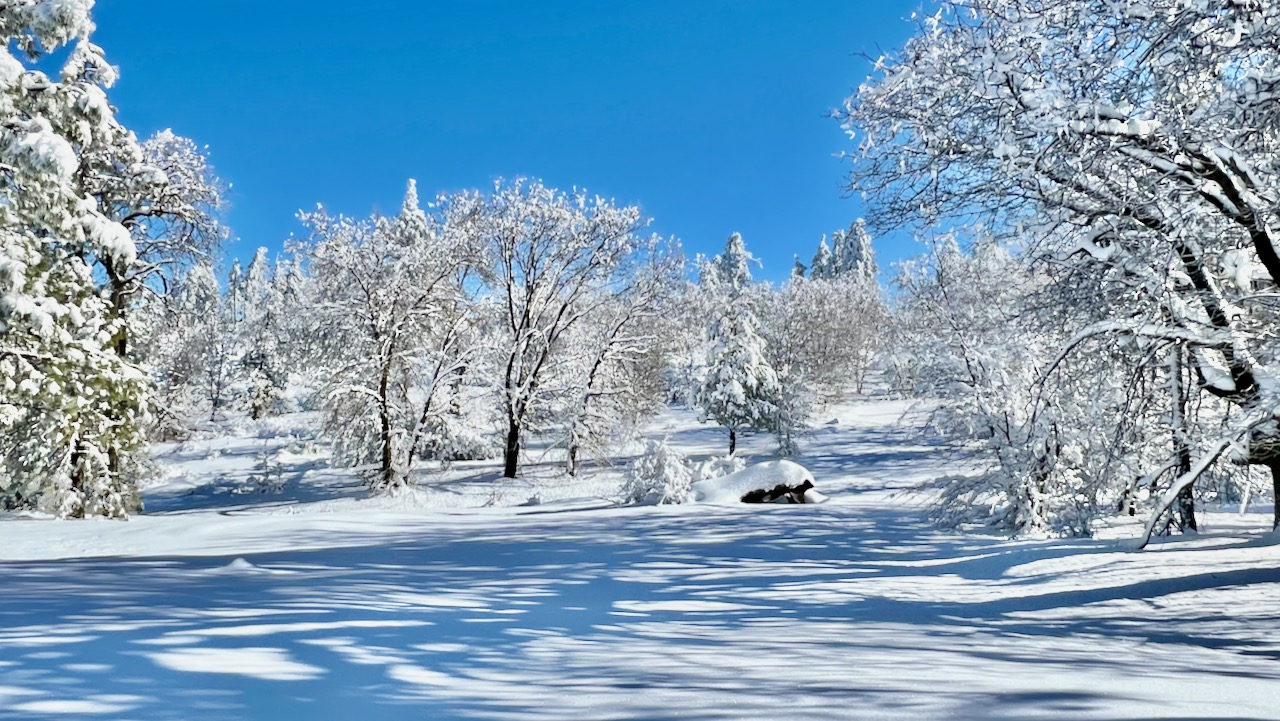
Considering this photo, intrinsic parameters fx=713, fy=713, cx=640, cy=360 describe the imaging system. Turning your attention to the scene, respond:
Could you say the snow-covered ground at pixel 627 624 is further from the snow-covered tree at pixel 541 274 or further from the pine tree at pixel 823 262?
the pine tree at pixel 823 262

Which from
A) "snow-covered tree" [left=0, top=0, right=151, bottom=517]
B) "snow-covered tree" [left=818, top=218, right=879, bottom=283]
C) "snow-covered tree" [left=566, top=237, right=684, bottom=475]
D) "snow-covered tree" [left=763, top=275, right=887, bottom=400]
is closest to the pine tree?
"snow-covered tree" [left=818, top=218, right=879, bottom=283]

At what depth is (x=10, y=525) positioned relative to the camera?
11.3 meters

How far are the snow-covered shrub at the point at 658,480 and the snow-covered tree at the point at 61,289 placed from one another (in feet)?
32.8

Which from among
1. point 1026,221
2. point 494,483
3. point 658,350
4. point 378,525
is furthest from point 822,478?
point 1026,221

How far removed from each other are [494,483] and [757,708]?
2223 cm

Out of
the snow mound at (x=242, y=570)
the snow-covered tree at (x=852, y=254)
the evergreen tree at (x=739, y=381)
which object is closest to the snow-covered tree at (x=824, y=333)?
the evergreen tree at (x=739, y=381)

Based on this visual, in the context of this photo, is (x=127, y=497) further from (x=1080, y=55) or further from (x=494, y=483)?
(x=1080, y=55)

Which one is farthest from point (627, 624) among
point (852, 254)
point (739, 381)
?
point (852, 254)

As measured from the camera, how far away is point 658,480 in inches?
613

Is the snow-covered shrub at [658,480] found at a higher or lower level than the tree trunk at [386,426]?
lower

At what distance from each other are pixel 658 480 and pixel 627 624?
10886 millimetres

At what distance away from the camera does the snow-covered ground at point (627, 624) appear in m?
2.97

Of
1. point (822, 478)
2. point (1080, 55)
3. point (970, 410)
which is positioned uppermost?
point (1080, 55)

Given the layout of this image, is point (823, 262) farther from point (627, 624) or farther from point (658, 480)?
point (627, 624)
